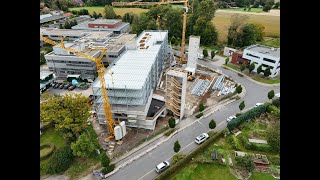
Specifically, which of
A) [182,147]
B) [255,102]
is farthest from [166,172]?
[255,102]

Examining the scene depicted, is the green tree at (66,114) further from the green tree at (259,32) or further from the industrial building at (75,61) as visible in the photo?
the green tree at (259,32)

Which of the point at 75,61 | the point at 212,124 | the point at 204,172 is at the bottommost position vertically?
the point at 204,172

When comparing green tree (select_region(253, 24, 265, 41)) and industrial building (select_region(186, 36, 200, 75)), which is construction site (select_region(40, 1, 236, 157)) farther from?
green tree (select_region(253, 24, 265, 41))

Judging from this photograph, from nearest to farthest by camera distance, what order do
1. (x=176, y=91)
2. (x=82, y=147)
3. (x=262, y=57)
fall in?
1. (x=82, y=147)
2. (x=176, y=91)
3. (x=262, y=57)

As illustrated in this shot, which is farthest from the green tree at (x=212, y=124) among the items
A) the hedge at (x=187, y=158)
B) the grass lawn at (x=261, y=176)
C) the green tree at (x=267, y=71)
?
the green tree at (x=267, y=71)

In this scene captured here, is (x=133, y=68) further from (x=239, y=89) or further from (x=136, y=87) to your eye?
(x=239, y=89)

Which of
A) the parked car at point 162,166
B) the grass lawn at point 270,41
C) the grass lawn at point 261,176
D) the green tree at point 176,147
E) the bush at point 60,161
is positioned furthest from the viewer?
the grass lawn at point 270,41

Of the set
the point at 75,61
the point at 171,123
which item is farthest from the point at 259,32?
the point at 75,61
